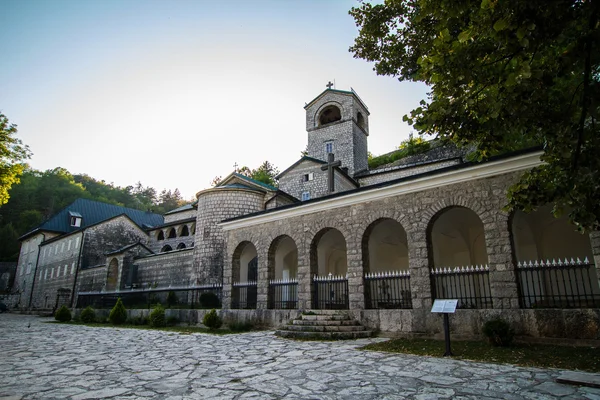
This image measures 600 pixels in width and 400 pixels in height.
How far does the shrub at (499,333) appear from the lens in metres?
7.05

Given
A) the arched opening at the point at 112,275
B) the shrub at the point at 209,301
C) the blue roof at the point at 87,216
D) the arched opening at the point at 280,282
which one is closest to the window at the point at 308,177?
the arched opening at the point at 280,282

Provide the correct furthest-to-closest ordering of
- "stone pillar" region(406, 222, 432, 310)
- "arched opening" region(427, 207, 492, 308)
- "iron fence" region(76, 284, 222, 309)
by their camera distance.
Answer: "iron fence" region(76, 284, 222, 309) → "arched opening" region(427, 207, 492, 308) → "stone pillar" region(406, 222, 432, 310)

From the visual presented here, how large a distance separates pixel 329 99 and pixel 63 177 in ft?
146

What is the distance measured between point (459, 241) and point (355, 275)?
460cm

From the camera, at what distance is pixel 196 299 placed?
50.9ft

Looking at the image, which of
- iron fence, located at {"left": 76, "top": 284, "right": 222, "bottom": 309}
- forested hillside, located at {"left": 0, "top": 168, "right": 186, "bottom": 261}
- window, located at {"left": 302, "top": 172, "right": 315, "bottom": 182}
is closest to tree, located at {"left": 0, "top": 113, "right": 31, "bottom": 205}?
iron fence, located at {"left": 76, "top": 284, "right": 222, "bottom": 309}

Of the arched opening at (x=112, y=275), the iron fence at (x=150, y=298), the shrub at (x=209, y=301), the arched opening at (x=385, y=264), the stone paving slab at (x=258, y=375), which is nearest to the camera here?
the stone paving slab at (x=258, y=375)

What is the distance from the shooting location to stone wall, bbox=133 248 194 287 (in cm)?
2073

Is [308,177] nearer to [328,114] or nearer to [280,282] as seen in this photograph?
[328,114]

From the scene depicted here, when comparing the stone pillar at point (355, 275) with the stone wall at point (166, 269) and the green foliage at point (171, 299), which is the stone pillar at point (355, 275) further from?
the stone wall at point (166, 269)

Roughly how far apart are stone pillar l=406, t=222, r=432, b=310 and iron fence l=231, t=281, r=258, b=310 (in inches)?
238

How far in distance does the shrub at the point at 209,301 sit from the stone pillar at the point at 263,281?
8.60 ft

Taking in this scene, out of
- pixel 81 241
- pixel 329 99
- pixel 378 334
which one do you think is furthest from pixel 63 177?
pixel 378 334

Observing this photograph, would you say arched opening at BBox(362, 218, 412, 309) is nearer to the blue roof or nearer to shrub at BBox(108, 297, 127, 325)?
shrub at BBox(108, 297, 127, 325)
